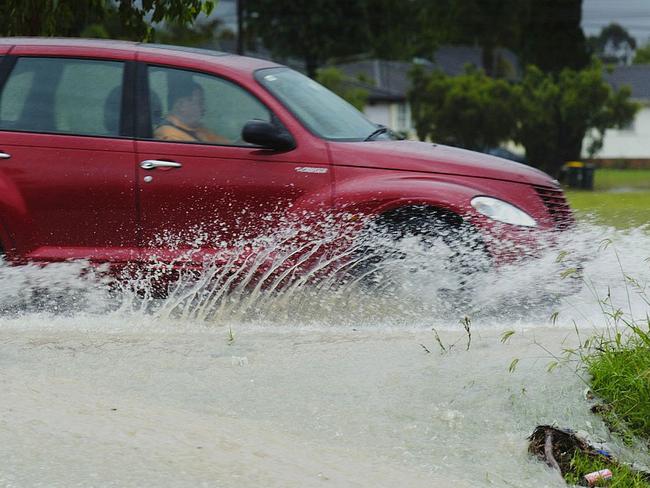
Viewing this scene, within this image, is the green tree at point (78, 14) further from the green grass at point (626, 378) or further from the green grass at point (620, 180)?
the green grass at point (620, 180)

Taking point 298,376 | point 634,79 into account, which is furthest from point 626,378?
point 634,79

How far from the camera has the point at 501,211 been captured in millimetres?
6871

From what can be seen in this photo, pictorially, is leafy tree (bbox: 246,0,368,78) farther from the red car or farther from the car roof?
the red car

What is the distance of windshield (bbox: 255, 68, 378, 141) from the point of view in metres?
7.29

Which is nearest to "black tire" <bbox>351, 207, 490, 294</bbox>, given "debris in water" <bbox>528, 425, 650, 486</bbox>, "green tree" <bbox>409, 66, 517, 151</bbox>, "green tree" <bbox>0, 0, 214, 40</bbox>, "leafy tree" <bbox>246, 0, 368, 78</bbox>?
"debris in water" <bbox>528, 425, 650, 486</bbox>

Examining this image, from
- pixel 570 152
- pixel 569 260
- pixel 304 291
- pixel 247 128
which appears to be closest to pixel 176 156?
pixel 247 128

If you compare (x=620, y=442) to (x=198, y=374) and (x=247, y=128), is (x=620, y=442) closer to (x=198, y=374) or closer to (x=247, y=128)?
(x=198, y=374)

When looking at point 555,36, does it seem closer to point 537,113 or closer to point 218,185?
point 537,113

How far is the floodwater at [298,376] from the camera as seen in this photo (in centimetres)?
427

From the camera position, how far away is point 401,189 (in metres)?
6.86

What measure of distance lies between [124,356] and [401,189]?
205cm

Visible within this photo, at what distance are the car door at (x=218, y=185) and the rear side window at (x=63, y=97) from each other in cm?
33

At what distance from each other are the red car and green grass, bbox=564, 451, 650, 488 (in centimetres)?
261

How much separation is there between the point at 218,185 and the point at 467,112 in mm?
35923
